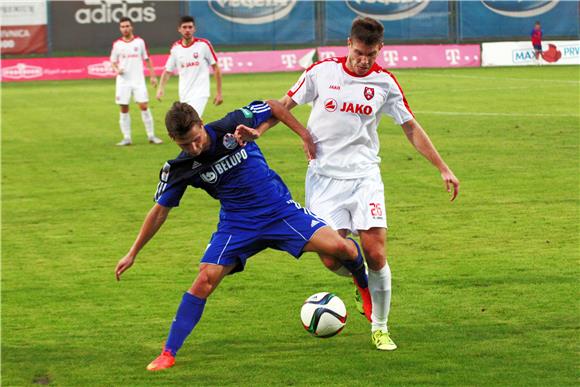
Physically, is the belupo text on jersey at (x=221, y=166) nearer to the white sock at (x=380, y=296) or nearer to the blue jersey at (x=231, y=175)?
the blue jersey at (x=231, y=175)

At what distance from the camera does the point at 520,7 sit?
4841 cm

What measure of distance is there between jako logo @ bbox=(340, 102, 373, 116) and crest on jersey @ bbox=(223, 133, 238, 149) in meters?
1.11

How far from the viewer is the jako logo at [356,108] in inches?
312

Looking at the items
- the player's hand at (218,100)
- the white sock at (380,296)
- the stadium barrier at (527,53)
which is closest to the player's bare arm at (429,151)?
the white sock at (380,296)

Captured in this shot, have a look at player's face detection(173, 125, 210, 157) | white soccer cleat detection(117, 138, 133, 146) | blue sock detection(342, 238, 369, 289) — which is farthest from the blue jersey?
white soccer cleat detection(117, 138, 133, 146)

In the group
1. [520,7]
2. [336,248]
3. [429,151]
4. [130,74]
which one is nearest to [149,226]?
[336,248]

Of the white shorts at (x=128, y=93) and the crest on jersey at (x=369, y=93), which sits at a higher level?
the crest on jersey at (x=369, y=93)

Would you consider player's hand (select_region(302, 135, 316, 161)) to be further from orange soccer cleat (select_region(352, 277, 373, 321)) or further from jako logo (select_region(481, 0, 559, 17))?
jako logo (select_region(481, 0, 559, 17))

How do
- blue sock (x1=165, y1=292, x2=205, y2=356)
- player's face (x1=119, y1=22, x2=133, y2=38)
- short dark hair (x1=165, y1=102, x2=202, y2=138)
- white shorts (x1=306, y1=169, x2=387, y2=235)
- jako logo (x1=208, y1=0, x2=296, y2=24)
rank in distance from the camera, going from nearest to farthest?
short dark hair (x1=165, y1=102, x2=202, y2=138), blue sock (x1=165, y1=292, x2=205, y2=356), white shorts (x1=306, y1=169, x2=387, y2=235), player's face (x1=119, y1=22, x2=133, y2=38), jako logo (x1=208, y1=0, x2=296, y2=24)

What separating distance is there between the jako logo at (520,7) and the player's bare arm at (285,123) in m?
41.8

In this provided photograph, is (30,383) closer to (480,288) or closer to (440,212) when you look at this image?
(480,288)

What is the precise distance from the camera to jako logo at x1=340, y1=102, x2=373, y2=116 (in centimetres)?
791

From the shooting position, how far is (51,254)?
448 inches

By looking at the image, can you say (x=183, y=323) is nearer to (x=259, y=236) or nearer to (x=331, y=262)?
(x=259, y=236)
